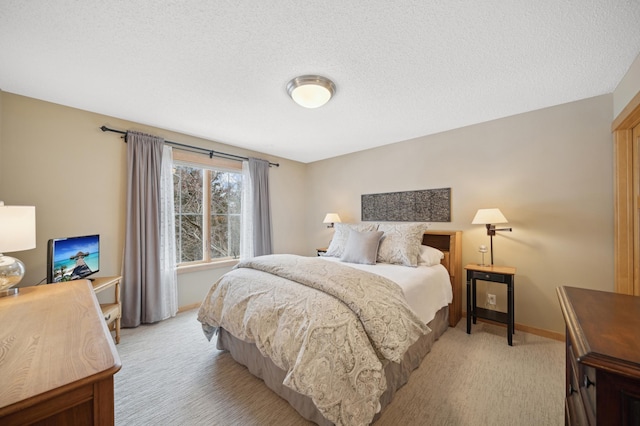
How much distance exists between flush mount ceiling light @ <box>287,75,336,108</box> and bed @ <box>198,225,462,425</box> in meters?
1.41

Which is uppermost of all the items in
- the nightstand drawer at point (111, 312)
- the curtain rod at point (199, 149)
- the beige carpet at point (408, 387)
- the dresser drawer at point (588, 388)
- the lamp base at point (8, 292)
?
the curtain rod at point (199, 149)

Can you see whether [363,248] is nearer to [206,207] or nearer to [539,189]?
[539,189]

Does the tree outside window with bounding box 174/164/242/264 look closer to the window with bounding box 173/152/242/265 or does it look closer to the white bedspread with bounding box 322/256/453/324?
the window with bounding box 173/152/242/265

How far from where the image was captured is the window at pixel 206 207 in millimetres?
3398

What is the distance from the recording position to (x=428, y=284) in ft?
7.44

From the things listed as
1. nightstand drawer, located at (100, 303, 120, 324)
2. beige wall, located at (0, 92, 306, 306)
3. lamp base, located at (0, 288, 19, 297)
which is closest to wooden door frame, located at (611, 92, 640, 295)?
lamp base, located at (0, 288, 19, 297)

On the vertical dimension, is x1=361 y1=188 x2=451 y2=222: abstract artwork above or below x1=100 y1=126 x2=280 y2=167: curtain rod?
below

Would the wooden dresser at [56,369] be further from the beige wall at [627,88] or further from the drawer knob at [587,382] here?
the beige wall at [627,88]

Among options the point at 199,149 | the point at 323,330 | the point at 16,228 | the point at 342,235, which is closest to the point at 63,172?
the point at 16,228

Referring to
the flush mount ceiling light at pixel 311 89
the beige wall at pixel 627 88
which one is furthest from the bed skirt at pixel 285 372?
the beige wall at pixel 627 88

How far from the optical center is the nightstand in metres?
2.35

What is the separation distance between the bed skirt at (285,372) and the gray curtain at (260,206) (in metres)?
1.86

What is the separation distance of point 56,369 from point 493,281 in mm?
3147

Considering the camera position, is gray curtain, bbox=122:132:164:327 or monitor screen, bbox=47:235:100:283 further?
gray curtain, bbox=122:132:164:327
